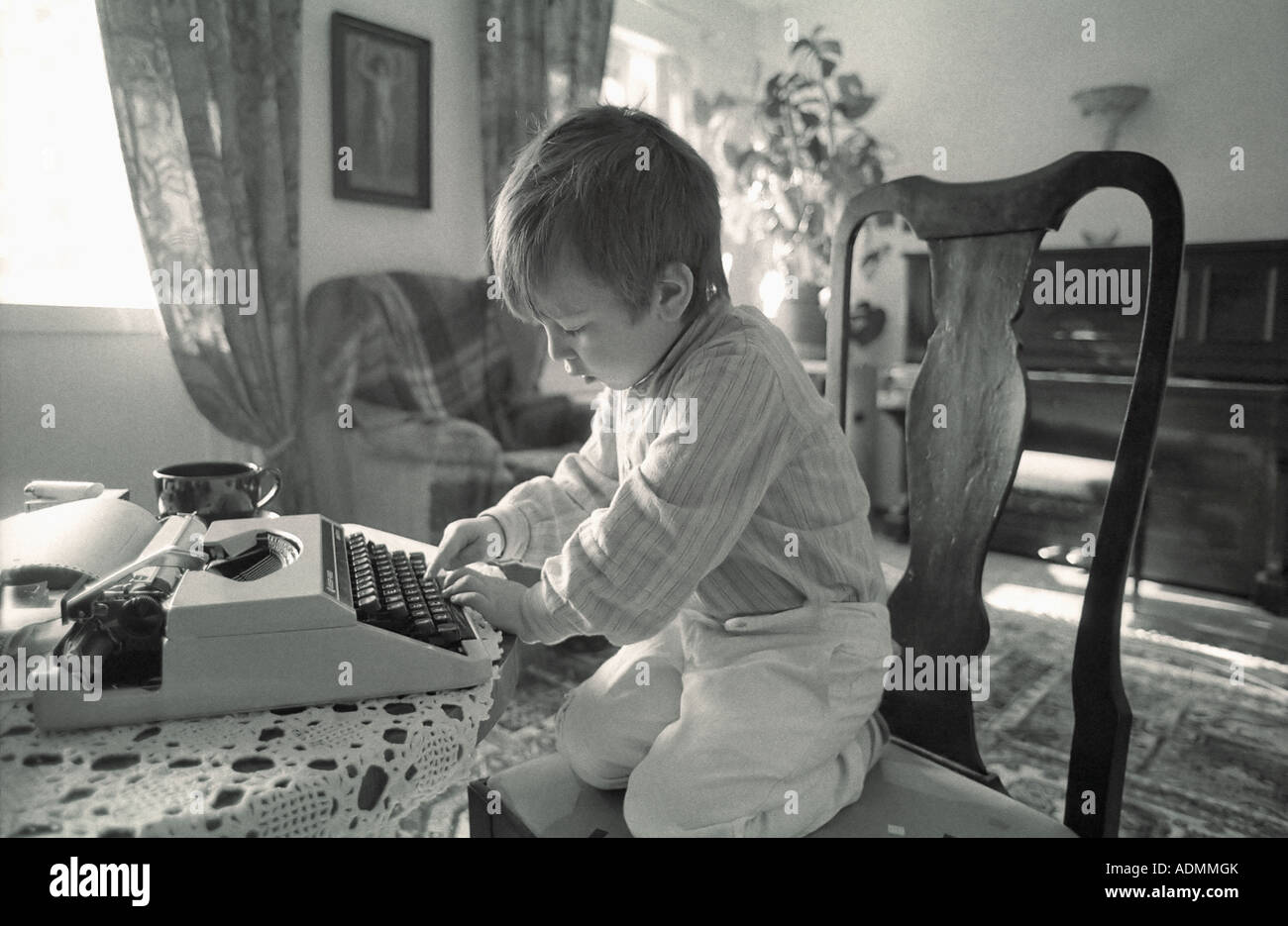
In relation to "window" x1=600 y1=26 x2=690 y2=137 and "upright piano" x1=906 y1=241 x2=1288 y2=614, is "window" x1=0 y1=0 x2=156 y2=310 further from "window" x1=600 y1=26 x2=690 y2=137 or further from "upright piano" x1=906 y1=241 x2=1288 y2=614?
"upright piano" x1=906 y1=241 x2=1288 y2=614

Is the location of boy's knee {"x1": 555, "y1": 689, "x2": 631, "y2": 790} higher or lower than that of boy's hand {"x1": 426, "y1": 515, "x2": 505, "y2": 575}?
lower

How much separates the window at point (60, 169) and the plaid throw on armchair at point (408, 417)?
1.84 feet

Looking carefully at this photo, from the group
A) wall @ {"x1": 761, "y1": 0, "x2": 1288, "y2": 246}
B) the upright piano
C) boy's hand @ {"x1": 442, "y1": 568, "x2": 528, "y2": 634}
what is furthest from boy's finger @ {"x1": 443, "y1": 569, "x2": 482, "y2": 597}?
wall @ {"x1": 761, "y1": 0, "x2": 1288, "y2": 246}

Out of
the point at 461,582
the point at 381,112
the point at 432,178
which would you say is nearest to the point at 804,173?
the point at 432,178

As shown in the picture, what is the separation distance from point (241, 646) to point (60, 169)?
7.36 ft

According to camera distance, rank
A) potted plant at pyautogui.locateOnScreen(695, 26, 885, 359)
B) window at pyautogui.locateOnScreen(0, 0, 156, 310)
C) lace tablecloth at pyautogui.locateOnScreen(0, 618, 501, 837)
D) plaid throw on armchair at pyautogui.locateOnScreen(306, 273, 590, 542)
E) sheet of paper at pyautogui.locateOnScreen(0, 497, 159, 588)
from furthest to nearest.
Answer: potted plant at pyautogui.locateOnScreen(695, 26, 885, 359)
plaid throw on armchair at pyautogui.locateOnScreen(306, 273, 590, 542)
window at pyautogui.locateOnScreen(0, 0, 156, 310)
sheet of paper at pyautogui.locateOnScreen(0, 497, 159, 588)
lace tablecloth at pyautogui.locateOnScreen(0, 618, 501, 837)

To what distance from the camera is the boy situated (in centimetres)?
80

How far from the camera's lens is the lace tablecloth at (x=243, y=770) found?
49 centimetres

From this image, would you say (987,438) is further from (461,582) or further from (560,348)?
(461,582)

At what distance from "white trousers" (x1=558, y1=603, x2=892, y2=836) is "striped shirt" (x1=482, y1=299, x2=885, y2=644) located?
0.04 metres

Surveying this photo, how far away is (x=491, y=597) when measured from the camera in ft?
2.59

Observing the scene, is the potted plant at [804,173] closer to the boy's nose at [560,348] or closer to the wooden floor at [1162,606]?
the wooden floor at [1162,606]

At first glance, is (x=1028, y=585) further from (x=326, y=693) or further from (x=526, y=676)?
(x=326, y=693)

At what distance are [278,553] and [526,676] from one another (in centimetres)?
167
